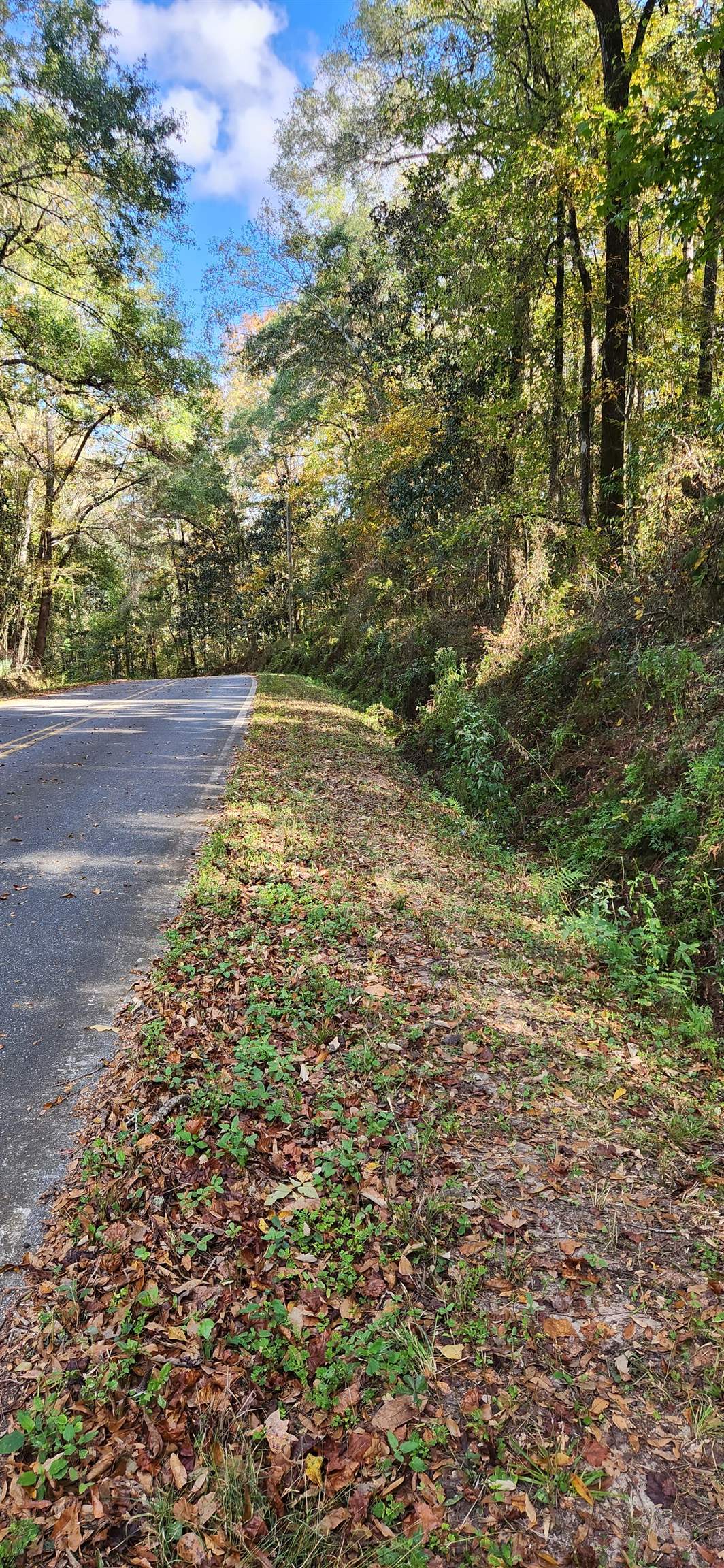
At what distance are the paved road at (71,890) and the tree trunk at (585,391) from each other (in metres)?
6.88

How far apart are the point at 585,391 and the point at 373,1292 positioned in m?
12.1

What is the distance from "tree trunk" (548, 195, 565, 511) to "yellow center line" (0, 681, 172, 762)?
8.46 metres

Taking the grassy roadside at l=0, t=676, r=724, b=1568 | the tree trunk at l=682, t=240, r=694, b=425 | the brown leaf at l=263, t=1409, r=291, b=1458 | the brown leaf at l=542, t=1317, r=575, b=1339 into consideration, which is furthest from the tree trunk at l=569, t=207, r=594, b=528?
the brown leaf at l=263, t=1409, r=291, b=1458

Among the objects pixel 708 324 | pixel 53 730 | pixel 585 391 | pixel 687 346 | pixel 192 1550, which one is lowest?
pixel 192 1550

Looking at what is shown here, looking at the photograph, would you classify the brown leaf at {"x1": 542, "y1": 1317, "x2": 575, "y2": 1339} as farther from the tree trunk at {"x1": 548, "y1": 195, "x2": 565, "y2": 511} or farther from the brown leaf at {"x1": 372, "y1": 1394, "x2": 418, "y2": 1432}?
the tree trunk at {"x1": 548, "y1": 195, "x2": 565, "y2": 511}

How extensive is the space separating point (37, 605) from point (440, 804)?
22.2 m

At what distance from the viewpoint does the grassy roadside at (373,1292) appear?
200 cm

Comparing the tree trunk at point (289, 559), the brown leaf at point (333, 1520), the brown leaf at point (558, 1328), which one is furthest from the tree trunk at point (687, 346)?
the tree trunk at point (289, 559)

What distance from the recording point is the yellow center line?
10000 millimetres

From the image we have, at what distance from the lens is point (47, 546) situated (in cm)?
2414

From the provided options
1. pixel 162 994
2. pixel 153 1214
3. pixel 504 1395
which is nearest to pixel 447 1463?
pixel 504 1395

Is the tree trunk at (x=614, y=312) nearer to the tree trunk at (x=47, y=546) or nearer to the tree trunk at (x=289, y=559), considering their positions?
the tree trunk at (x=47, y=546)

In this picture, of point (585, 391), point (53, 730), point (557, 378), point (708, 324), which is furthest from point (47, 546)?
point (708, 324)

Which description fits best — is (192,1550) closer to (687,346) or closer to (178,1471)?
(178,1471)
